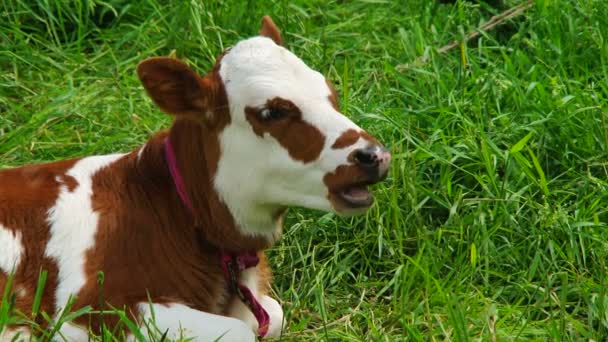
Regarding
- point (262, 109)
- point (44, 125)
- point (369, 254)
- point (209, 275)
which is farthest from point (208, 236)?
point (44, 125)

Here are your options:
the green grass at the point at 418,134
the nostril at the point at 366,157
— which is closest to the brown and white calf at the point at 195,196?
the nostril at the point at 366,157

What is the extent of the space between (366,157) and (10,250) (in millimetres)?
1212

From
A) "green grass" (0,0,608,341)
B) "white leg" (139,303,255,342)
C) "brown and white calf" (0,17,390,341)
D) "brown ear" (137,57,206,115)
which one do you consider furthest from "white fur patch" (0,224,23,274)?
"brown ear" (137,57,206,115)

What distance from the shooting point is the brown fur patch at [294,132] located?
174 inches

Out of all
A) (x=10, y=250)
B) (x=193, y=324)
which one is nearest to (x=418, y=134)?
(x=193, y=324)

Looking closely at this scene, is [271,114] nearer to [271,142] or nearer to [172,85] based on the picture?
[271,142]

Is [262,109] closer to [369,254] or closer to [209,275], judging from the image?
[209,275]

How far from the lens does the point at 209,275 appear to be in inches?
184

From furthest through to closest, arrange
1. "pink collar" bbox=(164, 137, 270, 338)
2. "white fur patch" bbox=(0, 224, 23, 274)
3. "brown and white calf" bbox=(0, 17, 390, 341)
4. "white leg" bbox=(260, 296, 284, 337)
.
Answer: "white leg" bbox=(260, 296, 284, 337), "pink collar" bbox=(164, 137, 270, 338), "white fur patch" bbox=(0, 224, 23, 274), "brown and white calf" bbox=(0, 17, 390, 341)

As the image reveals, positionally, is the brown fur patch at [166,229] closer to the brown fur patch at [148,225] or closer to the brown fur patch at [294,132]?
the brown fur patch at [148,225]

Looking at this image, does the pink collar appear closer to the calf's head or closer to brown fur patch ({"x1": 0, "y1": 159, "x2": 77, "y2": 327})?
the calf's head

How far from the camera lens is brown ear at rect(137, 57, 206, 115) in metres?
4.48

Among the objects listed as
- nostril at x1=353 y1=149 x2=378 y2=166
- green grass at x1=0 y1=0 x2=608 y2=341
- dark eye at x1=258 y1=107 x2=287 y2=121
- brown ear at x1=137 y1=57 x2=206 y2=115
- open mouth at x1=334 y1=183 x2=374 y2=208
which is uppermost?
brown ear at x1=137 y1=57 x2=206 y2=115

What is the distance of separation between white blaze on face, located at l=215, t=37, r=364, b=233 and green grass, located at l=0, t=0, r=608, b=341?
16.5 inches
